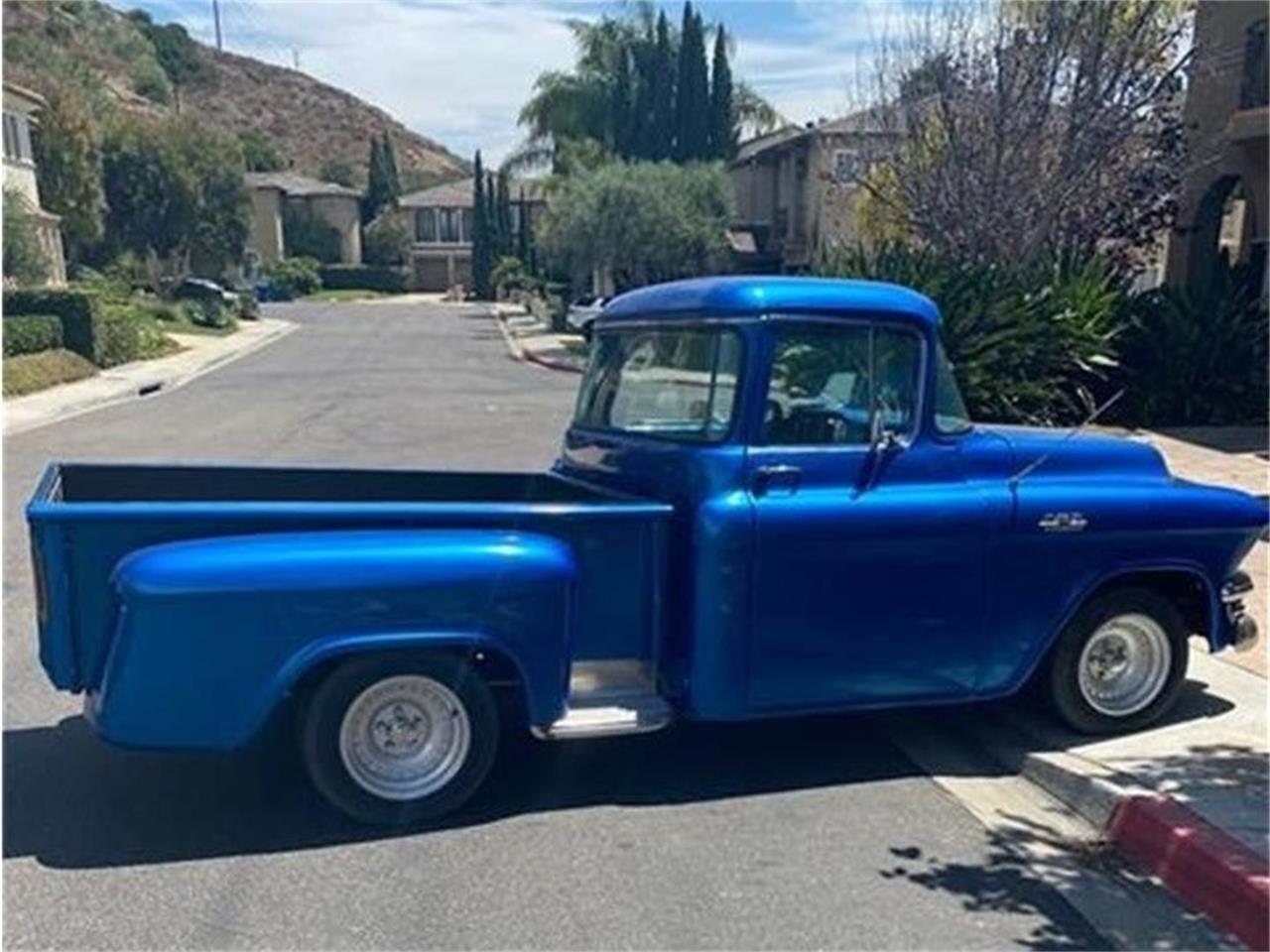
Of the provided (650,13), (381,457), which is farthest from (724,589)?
(650,13)

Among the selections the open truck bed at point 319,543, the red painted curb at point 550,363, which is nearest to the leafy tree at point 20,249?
the red painted curb at point 550,363

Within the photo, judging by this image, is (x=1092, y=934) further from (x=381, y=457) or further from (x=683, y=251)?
(x=683, y=251)

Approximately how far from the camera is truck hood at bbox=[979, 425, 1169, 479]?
15.5 ft

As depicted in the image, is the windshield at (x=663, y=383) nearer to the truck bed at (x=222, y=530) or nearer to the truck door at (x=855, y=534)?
the truck door at (x=855, y=534)

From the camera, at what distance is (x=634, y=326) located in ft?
16.1

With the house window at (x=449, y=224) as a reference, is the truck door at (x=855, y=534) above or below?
below

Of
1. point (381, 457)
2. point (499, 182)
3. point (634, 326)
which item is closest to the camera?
point (634, 326)

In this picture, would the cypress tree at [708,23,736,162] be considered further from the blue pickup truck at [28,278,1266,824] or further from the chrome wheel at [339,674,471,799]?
the chrome wheel at [339,674,471,799]

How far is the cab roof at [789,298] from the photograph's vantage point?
4.31m

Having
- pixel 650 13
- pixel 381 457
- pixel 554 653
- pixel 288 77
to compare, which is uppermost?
pixel 288 77

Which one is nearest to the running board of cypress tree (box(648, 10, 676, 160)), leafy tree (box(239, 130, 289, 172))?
cypress tree (box(648, 10, 676, 160))

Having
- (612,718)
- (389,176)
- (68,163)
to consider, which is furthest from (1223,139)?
(389,176)

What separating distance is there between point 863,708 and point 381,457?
9.34 metres

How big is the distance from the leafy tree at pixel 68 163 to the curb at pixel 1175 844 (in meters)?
41.8
